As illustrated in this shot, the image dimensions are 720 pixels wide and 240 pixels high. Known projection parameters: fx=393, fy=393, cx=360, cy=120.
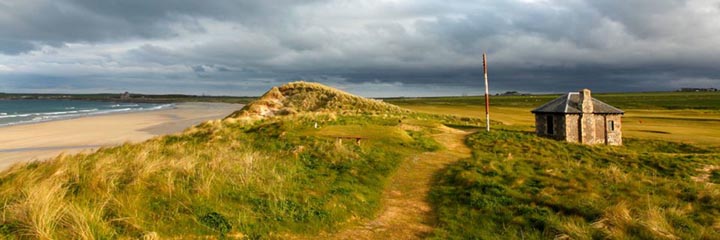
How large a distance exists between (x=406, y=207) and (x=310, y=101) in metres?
42.8

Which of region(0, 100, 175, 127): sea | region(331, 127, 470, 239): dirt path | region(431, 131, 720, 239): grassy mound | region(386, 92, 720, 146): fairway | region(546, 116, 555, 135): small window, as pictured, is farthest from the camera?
region(0, 100, 175, 127): sea

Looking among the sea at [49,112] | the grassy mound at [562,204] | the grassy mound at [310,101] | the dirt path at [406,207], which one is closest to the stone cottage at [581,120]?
the grassy mound at [562,204]

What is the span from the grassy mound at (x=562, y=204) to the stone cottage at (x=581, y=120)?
11.4m

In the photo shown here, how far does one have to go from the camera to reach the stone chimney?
27844 millimetres

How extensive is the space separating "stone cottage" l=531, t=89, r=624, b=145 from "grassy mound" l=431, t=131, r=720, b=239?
37.4 feet

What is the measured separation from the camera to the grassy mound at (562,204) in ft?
24.3

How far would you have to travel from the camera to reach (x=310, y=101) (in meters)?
51.2

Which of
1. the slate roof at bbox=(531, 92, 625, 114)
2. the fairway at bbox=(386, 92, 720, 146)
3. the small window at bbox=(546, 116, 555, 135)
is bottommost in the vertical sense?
the fairway at bbox=(386, 92, 720, 146)

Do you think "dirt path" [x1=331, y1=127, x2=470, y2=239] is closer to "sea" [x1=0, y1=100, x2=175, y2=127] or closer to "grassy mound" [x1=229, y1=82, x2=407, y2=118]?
"grassy mound" [x1=229, y1=82, x2=407, y2=118]

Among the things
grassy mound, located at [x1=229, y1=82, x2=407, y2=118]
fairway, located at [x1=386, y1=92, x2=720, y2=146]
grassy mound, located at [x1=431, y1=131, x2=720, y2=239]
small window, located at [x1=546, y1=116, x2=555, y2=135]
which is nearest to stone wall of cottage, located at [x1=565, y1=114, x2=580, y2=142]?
small window, located at [x1=546, y1=116, x2=555, y2=135]

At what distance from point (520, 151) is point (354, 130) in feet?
30.5

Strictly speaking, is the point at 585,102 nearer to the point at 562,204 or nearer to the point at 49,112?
the point at 562,204

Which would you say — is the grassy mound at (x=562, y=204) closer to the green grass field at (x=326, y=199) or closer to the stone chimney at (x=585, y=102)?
the green grass field at (x=326, y=199)

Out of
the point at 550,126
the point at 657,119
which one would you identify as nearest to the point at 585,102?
the point at 550,126
